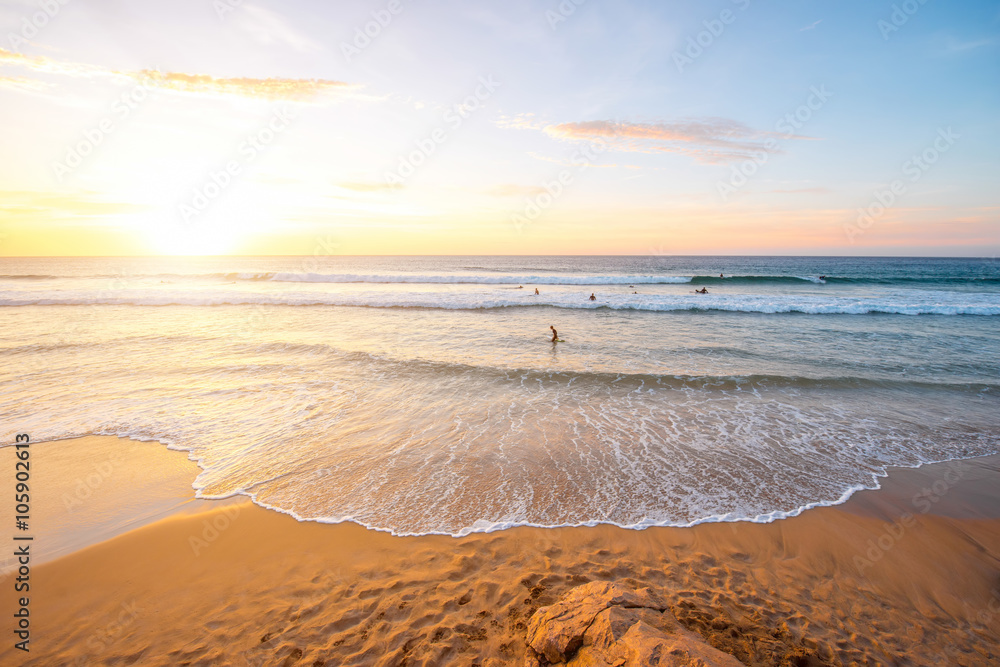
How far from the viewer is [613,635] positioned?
276 centimetres

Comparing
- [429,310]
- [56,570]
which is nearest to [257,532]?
[56,570]

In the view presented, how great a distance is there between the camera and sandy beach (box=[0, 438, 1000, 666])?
339 cm

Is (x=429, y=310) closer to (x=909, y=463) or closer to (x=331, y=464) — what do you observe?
(x=331, y=464)

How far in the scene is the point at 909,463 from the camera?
678 cm

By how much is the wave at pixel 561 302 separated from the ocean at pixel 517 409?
5516 millimetres

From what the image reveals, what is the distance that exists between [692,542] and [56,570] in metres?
7.25

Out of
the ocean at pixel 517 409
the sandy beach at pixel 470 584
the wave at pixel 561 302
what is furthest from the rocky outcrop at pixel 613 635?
the wave at pixel 561 302

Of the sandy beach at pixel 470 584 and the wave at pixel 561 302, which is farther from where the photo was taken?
the wave at pixel 561 302

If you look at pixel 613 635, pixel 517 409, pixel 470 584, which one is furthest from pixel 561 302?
pixel 613 635

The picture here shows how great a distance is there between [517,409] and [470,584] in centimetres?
520

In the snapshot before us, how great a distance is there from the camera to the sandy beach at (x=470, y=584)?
3395 mm

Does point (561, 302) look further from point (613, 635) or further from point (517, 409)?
point (613, 635)

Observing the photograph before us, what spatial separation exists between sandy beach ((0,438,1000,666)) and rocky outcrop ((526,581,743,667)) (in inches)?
15.6

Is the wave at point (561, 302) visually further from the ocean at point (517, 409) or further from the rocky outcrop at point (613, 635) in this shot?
the rocky outcrop at point (613, 635)
